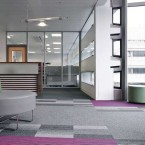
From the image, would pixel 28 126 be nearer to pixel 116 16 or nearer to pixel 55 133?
pixel 55 133

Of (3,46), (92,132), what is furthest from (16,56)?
(92,132)

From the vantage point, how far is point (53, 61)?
39.6 feet

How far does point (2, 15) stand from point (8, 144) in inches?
268

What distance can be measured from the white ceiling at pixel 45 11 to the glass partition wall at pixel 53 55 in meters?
1.41

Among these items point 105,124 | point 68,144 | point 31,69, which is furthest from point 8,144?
point 31,69

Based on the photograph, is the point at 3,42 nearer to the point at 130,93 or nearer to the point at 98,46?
the point at 98,46

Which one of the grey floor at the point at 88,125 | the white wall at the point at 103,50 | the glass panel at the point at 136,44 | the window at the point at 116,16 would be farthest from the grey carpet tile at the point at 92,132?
the window at the point at 116,16

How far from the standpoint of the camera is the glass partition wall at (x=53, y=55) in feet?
38.8

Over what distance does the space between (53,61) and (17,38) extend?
2.46 meters

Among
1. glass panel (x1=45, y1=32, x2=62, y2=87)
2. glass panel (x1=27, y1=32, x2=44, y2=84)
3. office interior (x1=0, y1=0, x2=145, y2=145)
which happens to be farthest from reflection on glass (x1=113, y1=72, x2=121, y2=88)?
glass panel (x1=27, y1=32, x2=44, y2=84)

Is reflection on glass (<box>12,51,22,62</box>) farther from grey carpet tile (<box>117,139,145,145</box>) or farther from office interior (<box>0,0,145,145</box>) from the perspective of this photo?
grey carpet tile (<box>117,139,145,145</box>)

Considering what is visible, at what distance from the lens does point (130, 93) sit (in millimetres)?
6461

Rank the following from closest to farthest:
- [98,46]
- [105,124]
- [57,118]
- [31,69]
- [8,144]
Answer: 1. [8,144]
2. [105,124]
3. [57,118]
4. [98,46]
5. [31,69]

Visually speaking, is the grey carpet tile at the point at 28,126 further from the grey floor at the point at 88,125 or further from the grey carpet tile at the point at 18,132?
the grey carpet tile at the point at 18,132
